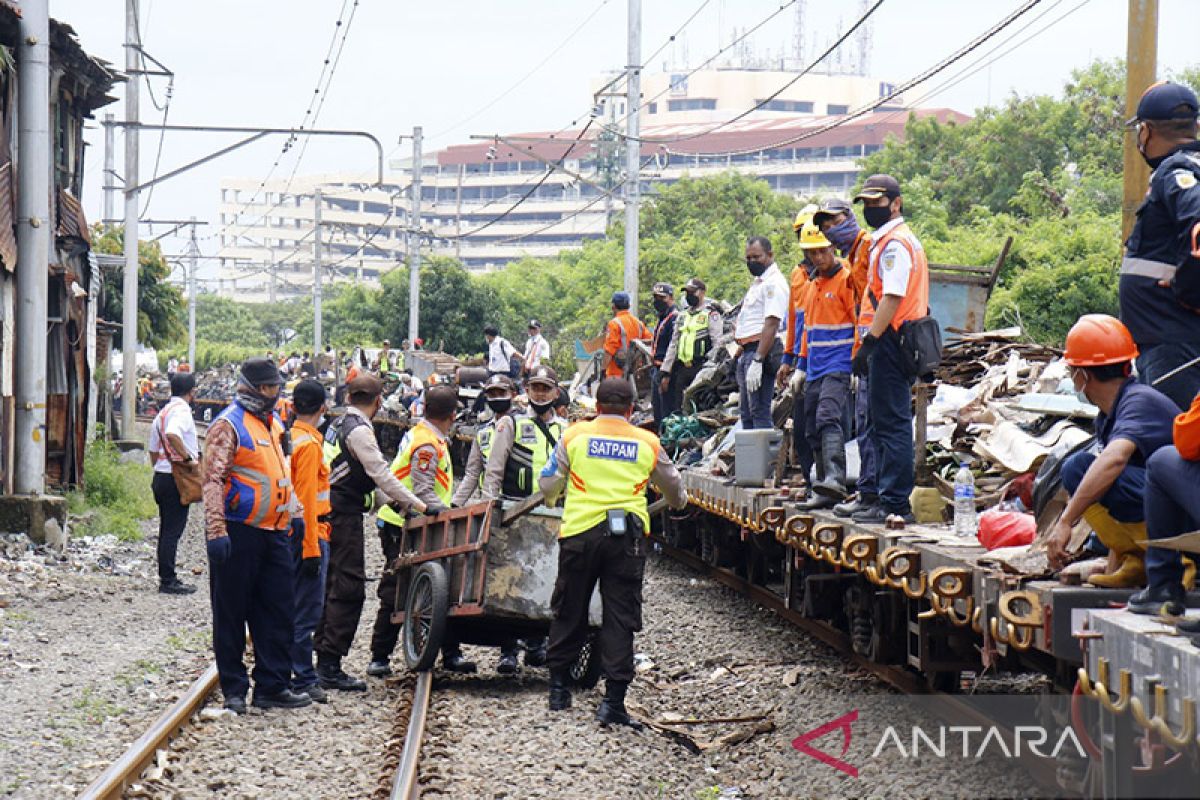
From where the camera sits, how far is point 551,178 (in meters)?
152

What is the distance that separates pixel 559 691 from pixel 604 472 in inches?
54.6

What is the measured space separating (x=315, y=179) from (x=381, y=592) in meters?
161

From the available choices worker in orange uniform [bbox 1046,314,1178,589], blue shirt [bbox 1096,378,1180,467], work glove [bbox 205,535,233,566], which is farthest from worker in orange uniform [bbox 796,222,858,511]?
blue shirt [bbox 1096,378,1180,467]

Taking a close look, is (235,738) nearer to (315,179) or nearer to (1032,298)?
(1032,298)

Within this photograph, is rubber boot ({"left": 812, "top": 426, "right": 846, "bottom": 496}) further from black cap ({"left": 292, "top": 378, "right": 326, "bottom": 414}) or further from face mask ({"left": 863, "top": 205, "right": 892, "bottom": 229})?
black cap ({"left": 292, "top": 378, "right": 326, "bottom": 414})

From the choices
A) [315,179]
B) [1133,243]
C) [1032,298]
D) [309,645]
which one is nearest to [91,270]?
[1032,298]

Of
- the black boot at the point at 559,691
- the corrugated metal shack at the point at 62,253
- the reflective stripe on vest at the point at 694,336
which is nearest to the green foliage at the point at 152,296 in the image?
the corrugated metal shack at the point at 62,253

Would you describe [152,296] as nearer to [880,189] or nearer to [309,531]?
[309,531]

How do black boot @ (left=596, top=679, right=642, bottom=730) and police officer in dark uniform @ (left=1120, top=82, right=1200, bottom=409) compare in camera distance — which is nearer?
police officer in dark uniform @ (left=1120, top=82, right=1200, bottom=409)

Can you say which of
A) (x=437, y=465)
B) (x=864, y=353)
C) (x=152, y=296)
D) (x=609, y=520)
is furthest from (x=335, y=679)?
(x=152, y=296)

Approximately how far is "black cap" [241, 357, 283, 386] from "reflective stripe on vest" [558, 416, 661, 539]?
1.74m

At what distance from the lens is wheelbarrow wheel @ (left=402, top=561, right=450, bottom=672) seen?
9.58m

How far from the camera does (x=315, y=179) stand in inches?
6570

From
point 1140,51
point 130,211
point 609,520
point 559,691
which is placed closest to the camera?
point 609,520
